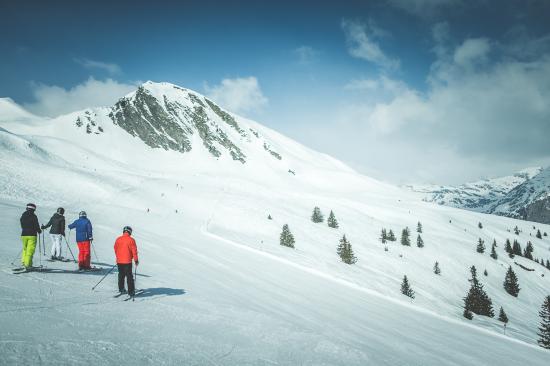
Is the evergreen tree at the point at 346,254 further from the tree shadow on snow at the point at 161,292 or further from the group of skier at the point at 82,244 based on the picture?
the group of skier at the point at 82,244

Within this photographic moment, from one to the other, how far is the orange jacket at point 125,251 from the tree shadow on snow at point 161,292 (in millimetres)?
1269

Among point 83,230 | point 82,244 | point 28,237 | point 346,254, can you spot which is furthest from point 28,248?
point 346,254

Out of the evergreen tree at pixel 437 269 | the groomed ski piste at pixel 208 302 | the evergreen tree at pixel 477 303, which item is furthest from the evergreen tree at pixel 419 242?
the evergreen tree at pixel 477 303

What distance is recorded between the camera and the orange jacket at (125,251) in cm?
1003

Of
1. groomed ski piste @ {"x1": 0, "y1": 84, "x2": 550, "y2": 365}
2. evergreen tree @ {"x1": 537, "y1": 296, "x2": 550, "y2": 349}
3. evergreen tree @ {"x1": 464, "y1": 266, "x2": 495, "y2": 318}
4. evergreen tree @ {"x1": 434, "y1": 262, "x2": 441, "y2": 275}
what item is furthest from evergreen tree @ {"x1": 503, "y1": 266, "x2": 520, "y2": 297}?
evergreen tree @ {"x1": 464, "y1": 266, "x2": 495, "y2": 318}

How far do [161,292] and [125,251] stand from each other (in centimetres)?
205

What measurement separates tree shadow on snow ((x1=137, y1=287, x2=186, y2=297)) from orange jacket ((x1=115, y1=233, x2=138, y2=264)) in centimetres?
127

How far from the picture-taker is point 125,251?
10148 millimetres

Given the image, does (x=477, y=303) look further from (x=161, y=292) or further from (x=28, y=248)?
(x=28, y=248)

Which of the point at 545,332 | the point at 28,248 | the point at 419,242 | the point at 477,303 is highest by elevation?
the point at 28,248

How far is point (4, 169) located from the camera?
1610 inches

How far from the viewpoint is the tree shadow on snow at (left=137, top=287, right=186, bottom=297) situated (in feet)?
35.1

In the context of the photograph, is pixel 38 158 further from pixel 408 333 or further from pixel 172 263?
pixel 408 333

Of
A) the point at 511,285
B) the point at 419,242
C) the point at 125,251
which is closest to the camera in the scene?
the point at 125,251
